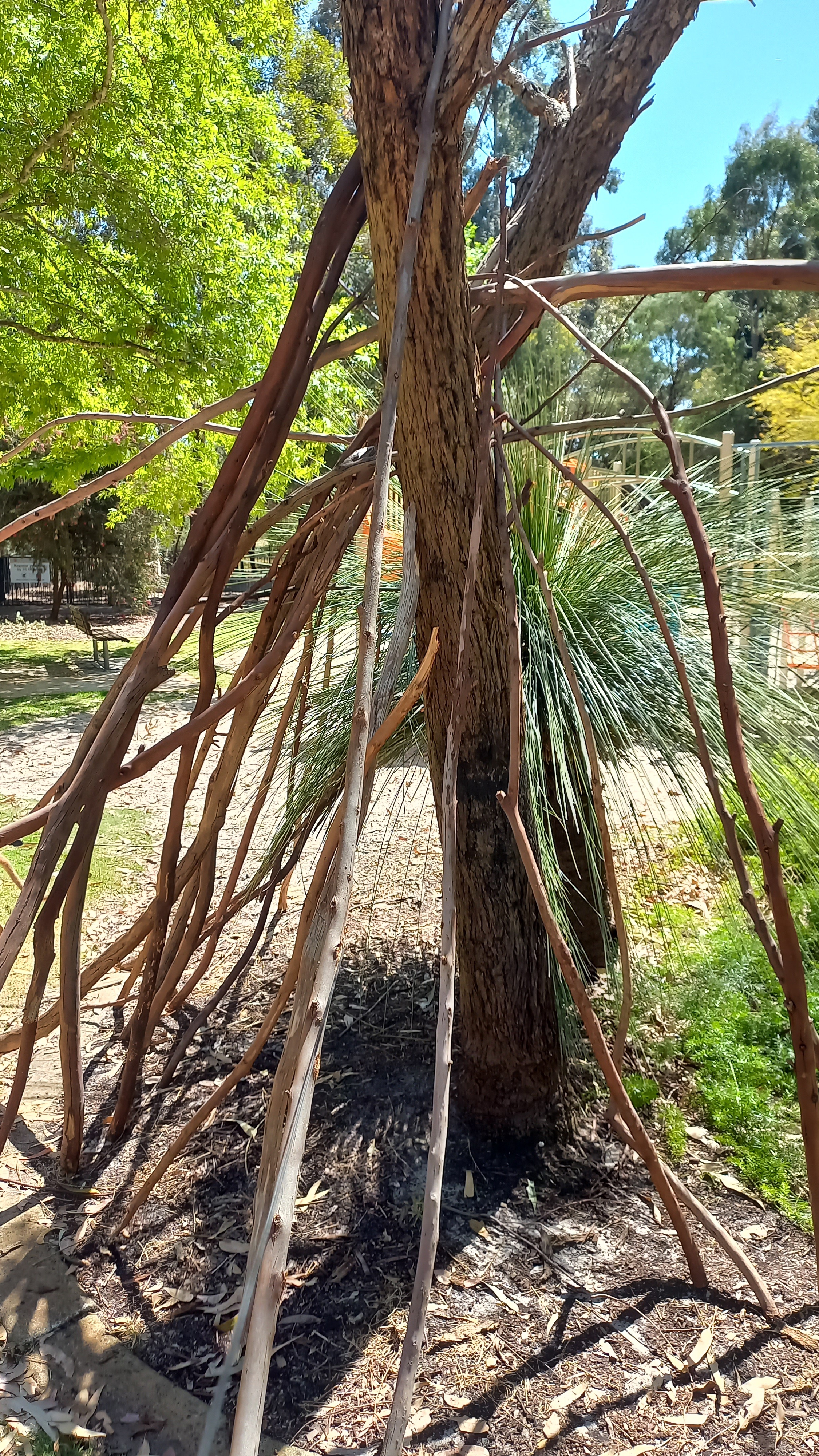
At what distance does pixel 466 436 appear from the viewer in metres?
1.65

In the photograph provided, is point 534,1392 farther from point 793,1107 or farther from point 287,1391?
point 793,1107

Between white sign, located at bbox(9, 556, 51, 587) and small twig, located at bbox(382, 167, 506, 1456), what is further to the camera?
white sign, located at bbox(9, 556, 51, 587)

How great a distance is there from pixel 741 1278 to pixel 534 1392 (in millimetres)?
525

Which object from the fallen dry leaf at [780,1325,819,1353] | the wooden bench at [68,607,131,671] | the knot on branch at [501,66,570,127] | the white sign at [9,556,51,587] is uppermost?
the knot on branch at [501,66,570,127]

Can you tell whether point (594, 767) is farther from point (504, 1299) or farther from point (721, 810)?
point (504, 1299)

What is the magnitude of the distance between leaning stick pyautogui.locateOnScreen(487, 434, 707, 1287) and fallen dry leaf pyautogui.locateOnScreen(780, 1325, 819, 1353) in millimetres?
262

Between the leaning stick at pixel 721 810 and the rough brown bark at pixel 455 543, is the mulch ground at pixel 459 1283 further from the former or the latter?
the leaning stick at pixel 721 810

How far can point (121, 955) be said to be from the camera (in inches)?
91.6

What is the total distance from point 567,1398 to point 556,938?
3.43 ft

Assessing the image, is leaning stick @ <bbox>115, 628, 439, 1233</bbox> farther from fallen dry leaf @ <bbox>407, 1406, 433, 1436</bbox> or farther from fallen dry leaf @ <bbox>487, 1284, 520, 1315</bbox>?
fallen dry leaf @ <bbox>487, 1284, 520, 1315</bbox>

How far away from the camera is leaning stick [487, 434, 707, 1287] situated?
110cm

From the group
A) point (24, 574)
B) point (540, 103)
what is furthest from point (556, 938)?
point (24, 574)

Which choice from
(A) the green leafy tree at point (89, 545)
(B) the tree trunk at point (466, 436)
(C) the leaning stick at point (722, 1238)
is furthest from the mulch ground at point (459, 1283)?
(A) the green leafy tree at point (89, 545)

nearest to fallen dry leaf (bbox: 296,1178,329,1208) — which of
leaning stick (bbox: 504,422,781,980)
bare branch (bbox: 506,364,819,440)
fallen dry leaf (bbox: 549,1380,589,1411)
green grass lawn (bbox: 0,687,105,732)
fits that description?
fallen dry leaf (bbox: 549,1380,589,1411)
